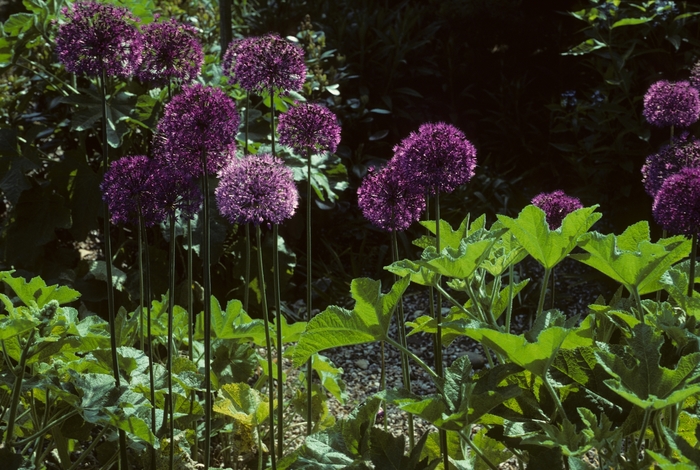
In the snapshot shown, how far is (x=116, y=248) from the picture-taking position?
3.79 metres

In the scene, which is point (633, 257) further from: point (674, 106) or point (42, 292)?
point (42, 292)

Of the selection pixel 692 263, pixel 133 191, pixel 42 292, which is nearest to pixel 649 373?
pixel 692 263

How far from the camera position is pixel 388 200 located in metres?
2.03

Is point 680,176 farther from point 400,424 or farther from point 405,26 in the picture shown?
point 405,26

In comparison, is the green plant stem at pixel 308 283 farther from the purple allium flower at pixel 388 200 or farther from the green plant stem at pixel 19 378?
the green plant stem at pixel 19 378

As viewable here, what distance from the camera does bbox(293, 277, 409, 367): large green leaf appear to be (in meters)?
1.68

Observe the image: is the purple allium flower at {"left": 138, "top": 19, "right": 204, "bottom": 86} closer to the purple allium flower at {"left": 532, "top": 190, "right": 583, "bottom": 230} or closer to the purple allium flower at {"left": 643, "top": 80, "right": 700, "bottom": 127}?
the purple allium flower at {"left": 532, "top": 190, "right": 583, "bottom": 230}

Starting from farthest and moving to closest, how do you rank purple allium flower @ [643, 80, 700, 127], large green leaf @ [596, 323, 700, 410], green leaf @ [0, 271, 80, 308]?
purple allium flower @ [643, 80, 700, 127], green leaf @ [0, 271, 80, 308], large green leaf @ [596, 323, 700, 410]

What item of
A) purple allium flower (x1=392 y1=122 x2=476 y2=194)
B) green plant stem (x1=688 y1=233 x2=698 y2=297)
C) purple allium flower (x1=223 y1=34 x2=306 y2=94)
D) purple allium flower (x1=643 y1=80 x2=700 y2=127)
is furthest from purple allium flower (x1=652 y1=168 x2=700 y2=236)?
purple allium flower (x1=223 y1=34 x2=306 y2=94)

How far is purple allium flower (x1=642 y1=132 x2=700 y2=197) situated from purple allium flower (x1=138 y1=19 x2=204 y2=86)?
125 cm

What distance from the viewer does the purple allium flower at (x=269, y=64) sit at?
1.96 m

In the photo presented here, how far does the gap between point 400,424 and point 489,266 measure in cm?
145

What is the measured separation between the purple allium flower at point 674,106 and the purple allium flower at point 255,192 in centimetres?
124

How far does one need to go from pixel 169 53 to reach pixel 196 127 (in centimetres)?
37
